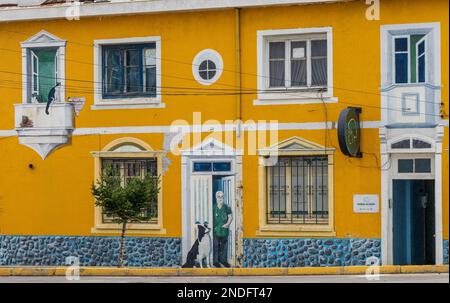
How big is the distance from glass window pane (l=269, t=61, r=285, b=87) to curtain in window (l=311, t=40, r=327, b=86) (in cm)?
69

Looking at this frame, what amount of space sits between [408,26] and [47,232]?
9.61 metres

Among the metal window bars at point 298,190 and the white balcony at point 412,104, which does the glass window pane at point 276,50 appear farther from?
the white balcony at point 412,104

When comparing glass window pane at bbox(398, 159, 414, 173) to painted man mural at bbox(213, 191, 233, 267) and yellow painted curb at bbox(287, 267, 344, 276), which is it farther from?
painted man mural at bbox(213, 191, 233, 267)

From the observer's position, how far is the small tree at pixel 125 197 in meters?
22.2

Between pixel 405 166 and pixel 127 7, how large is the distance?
285 inches

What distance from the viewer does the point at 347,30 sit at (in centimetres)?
2205

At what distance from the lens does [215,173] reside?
23.1 m

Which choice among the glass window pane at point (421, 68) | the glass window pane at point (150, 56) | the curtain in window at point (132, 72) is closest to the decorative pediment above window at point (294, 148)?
the glass window pane at point (421, 68)

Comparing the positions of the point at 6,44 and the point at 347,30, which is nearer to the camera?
the point at 347,30

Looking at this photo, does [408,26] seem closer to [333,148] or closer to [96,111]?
[333,148]

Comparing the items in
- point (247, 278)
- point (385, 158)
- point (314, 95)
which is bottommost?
point (247, 278)

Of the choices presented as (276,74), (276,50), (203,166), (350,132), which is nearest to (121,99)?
(203,166)

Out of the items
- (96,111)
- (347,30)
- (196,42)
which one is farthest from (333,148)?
(96,111)

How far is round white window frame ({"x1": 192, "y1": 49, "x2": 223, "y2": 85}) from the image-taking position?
906 inches
